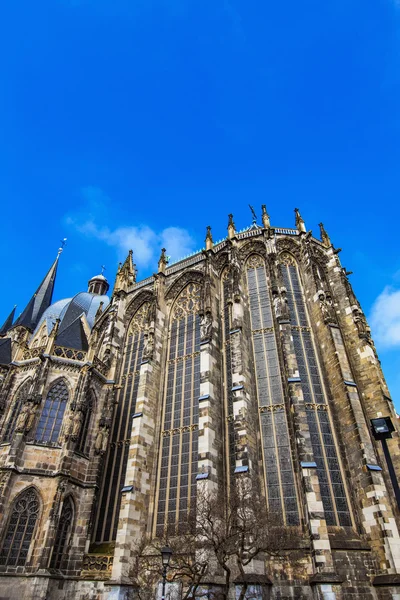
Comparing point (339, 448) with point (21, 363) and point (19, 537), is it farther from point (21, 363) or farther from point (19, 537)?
point (21, 363)

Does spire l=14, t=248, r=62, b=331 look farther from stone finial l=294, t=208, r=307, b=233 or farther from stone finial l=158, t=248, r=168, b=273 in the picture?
stone finial l=294, t=208, r=307, b=233

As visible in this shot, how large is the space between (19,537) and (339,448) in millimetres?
13424

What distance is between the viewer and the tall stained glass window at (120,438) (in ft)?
59.1

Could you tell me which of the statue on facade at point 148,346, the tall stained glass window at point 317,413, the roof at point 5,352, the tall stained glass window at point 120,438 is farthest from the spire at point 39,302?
the tall stained glass window at point 317,413

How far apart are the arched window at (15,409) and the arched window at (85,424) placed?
9.72 ft

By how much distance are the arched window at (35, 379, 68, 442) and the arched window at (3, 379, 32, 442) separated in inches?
47.9

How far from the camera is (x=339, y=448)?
15.5 m

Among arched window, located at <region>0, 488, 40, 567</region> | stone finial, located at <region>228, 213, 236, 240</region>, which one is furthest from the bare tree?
stone finial, located at <region>228, 213, 236, 240</region>

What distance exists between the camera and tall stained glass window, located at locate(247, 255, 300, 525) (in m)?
14.6

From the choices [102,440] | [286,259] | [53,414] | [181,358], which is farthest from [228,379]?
[53,414]

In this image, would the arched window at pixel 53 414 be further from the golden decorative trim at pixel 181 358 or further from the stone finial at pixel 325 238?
the stone finial at pixel 325 238

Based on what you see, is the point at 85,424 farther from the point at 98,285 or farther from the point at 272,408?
the point at 98,285

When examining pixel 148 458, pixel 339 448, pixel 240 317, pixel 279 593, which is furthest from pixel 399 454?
pixel 148 458

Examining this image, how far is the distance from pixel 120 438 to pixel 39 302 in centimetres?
1929
